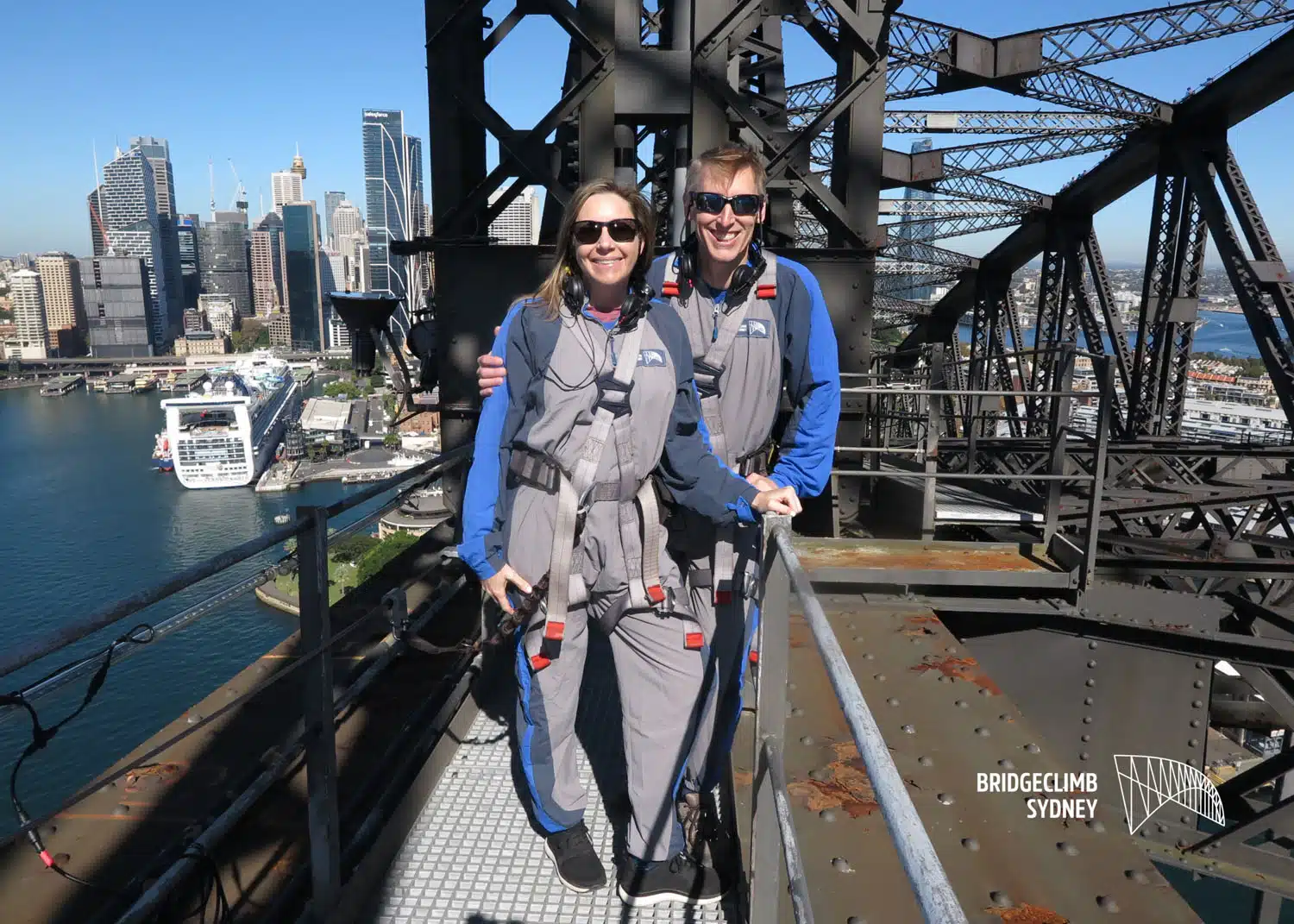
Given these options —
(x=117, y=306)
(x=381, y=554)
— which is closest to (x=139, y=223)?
(x=117, y=306)

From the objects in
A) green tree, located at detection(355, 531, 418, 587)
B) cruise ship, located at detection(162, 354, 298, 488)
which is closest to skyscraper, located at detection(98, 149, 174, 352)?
cruise ship, located at detection(162, 354, 298, 488)

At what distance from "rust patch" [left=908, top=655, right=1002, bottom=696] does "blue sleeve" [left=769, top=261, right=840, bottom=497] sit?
1889mm

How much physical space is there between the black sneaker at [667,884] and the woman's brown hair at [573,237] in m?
1.66

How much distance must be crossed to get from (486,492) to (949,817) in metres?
2.00

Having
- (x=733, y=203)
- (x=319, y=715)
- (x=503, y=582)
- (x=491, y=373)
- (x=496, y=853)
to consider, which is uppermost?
(x=733, y=203)

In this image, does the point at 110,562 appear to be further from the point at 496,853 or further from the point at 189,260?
the point at 189,260

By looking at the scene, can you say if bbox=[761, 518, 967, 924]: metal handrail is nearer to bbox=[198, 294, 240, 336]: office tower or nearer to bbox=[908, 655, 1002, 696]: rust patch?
bbox=[908, 655, 1002, 696]: rust patch

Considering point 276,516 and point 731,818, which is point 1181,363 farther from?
point 276,516

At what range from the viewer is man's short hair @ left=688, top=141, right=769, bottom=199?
2502mm

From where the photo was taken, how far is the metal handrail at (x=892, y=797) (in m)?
0.68

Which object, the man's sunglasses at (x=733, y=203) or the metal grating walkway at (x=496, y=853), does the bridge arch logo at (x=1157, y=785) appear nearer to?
the metal grating walkway at (x=496, y=853)

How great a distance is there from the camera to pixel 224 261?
167000 mm

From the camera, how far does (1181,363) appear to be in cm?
1209

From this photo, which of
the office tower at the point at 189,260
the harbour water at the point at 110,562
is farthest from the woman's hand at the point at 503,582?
the office tower at the point at 189,260
